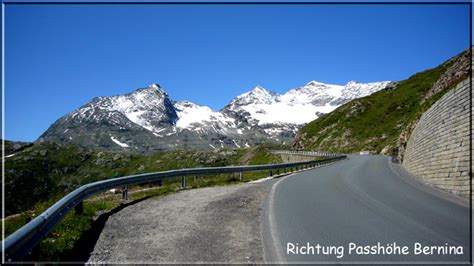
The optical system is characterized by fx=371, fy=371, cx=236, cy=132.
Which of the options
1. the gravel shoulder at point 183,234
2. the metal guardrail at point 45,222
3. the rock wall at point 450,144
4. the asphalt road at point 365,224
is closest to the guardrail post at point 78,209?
the metal guardrail at point 45,222

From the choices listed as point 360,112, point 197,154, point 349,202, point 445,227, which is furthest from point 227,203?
point 197,154

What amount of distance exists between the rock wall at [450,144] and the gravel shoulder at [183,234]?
7.31m

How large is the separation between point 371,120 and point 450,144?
336 ft

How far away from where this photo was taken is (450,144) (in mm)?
14656

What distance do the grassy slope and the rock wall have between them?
220ft

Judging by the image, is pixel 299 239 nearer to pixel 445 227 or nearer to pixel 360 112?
pixel 445 227

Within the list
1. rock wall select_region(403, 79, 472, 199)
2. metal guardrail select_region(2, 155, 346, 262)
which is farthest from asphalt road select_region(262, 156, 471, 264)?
metal guardrail select_region(2, 155, 346, 262)

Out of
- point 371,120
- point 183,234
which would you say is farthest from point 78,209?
point 371,120

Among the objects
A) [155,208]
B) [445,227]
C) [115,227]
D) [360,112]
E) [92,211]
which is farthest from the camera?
[360,112]

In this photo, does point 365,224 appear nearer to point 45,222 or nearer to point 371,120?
point 45,222

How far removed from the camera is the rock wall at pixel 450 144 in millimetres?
13141

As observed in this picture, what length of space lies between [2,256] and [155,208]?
7.11 meters

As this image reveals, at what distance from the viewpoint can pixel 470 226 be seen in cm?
852

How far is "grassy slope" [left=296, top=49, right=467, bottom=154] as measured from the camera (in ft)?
316
